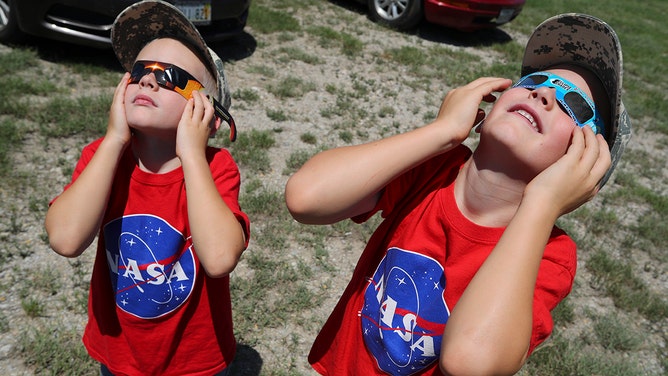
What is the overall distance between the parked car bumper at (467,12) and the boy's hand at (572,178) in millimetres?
7015

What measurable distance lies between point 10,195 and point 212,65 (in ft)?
8.01

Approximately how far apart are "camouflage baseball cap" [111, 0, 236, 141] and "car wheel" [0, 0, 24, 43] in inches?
158

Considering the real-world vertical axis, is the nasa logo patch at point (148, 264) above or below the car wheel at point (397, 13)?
above

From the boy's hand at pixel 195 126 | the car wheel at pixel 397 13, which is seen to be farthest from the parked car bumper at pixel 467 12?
the boy's hand at pixel 195 126

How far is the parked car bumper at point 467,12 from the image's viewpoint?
7.88 meters

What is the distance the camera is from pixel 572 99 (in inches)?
58.1

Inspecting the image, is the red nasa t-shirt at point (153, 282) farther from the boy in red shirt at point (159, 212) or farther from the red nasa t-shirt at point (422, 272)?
the red nasa t-shirt at point (422, 272)

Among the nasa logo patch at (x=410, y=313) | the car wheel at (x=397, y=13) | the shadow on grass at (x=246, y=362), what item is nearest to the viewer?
the nasa logo patch at (x=410, y=313)

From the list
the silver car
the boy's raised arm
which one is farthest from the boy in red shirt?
the silver car

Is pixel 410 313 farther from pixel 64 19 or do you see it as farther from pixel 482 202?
pixel 64 19

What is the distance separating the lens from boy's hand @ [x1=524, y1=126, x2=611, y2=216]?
4.33ft

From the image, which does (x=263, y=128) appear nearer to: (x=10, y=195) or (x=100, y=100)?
(x=100, y=100)

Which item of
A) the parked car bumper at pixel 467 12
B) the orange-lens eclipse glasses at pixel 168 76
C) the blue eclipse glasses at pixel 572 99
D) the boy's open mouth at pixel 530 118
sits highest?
the blue eclipse glasses at pixel 572 99

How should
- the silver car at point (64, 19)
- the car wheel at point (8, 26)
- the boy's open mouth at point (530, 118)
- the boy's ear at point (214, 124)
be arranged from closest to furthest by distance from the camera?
1. the boy's open mouth at point (530, 118)
2. the boy's ear at point (214, 124)
3. the silver car at point (64, 19)
4. the car wheel at point (8, 26)
